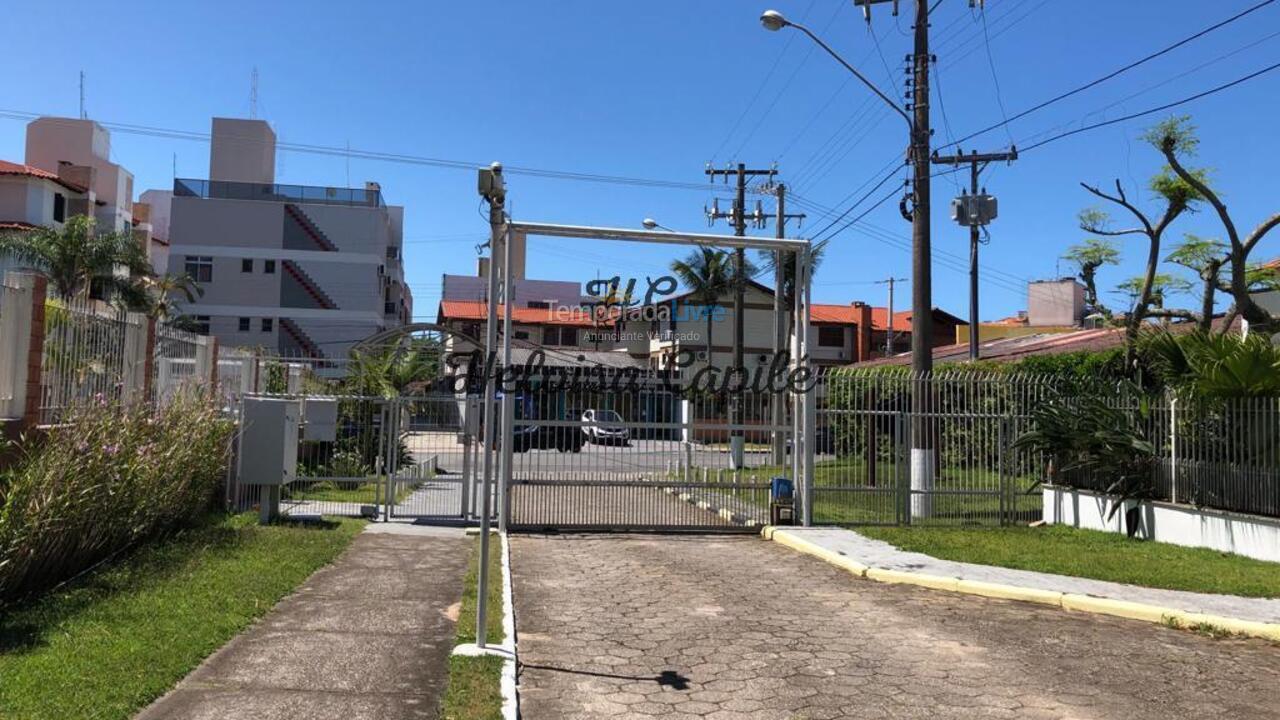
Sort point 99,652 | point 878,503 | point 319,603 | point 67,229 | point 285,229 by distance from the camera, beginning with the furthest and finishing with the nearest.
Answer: point 285,229
point 67,229
point 878,503
point 319,603
point 99,652

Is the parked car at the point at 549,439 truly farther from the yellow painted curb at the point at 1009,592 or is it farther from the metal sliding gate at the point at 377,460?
the yellow painted curb at the point at 1009,592

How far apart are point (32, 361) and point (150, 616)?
3197 millimetres

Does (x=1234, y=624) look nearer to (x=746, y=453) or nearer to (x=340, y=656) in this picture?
(x=340, y=656)

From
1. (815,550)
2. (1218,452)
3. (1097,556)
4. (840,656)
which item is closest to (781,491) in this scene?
(815,550)

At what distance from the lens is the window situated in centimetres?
6444

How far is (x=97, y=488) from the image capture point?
7957 millimetres

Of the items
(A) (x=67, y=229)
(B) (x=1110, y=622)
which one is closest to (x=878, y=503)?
(B) (x=1110, y=622)

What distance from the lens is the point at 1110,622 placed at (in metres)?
8.78

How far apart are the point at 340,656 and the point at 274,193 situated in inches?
2236

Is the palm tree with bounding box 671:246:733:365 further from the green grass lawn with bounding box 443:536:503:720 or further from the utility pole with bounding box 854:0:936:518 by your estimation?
the green grass lawn with bounding box 443:536:503:720

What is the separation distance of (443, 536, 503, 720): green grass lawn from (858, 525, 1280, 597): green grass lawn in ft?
21.8

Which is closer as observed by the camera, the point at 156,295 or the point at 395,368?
the point at 395,368

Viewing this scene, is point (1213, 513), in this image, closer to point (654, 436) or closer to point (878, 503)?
point (878, 503)

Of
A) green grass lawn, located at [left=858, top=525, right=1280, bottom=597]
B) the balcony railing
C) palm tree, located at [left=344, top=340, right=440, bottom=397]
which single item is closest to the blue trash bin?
green grass lawn, located at [left=858, top=525, right=1280, bottom=597]
